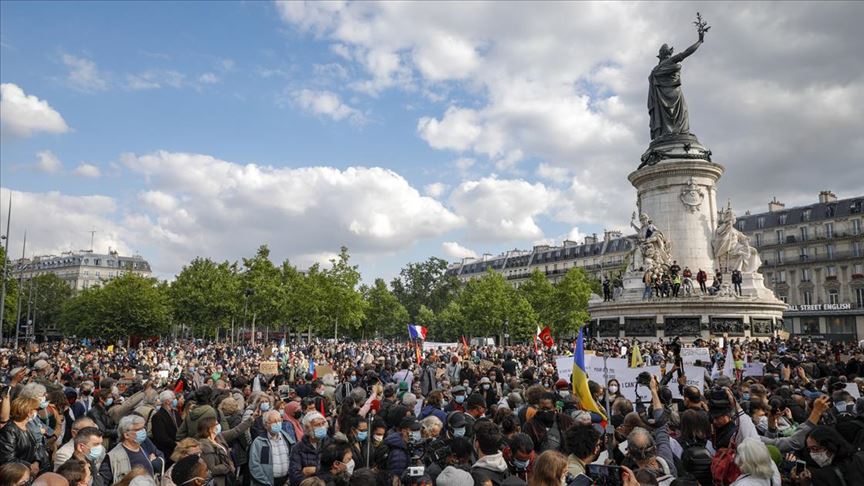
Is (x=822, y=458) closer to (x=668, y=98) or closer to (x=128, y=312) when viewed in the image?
(x=668, y=98)

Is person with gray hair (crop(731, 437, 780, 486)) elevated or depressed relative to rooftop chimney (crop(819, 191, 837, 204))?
depressed

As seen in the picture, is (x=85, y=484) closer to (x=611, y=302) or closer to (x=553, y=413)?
(x=553, y=413)

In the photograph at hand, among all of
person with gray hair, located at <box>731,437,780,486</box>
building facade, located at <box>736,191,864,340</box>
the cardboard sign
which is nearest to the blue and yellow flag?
person with gray hair, located at <box>731,437,780,486</box>

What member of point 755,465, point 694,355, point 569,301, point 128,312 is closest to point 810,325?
point 569,301

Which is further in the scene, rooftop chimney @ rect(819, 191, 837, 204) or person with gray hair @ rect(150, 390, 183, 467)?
rooftop chimney @ rect(819, 191, 837, 204)

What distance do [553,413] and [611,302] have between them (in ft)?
106

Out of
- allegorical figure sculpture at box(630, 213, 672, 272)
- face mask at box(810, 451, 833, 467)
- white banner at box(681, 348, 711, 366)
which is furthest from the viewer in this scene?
allegorical figure sculpture at box(630, 213, 672, 272)

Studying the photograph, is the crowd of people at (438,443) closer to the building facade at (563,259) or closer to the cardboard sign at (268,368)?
the cardboard sign at (268,368)

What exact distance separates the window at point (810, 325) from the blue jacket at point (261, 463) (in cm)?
7888

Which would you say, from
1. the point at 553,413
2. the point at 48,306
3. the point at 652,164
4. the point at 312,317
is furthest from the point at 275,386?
the point at 48,306

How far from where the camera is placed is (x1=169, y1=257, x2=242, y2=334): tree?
68.4 m

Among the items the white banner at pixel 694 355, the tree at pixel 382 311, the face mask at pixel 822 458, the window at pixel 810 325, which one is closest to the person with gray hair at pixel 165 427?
the face mask at pixel 822 458

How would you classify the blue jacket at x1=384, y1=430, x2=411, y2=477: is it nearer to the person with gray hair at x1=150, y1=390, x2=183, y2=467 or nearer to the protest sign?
the person with gray hair at x1=150, y1=390, x2=183, y2=467

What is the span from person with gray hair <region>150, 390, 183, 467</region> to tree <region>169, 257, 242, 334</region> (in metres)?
59.9
